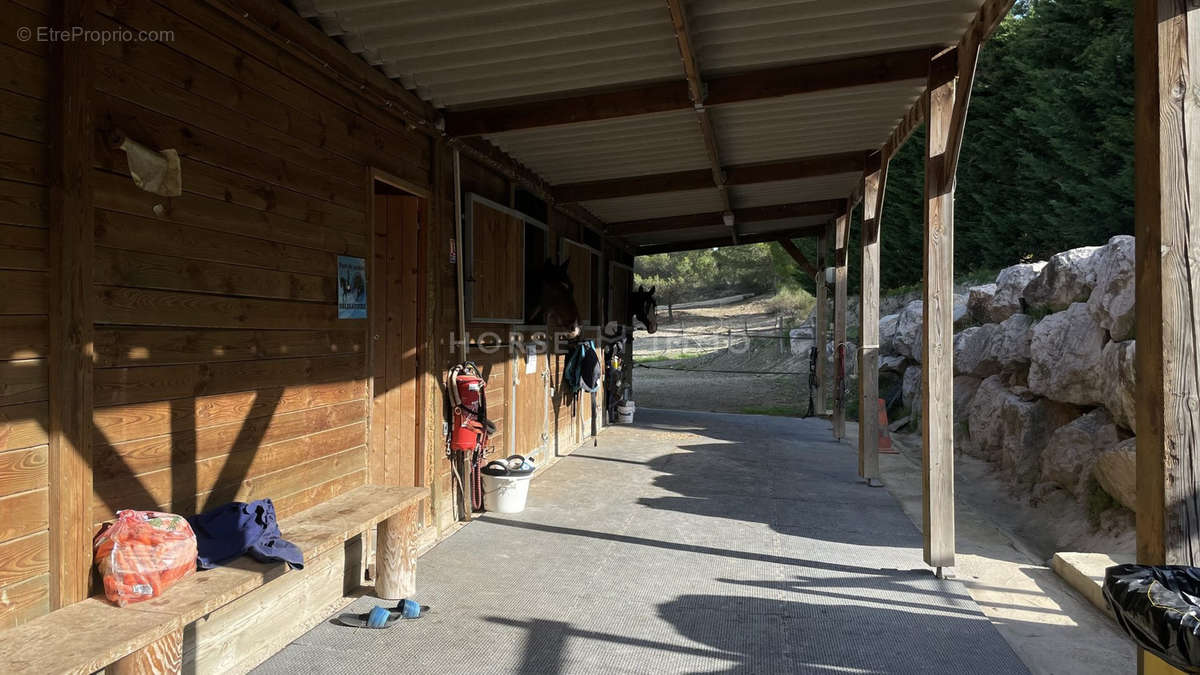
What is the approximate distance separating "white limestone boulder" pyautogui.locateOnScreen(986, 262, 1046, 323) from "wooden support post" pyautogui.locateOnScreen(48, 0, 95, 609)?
9.10 meters

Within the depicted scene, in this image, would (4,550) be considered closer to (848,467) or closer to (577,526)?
(577,526)

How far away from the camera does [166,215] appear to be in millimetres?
2664

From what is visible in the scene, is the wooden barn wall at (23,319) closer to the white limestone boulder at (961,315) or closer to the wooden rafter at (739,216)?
the wooden rafter at (739,216)

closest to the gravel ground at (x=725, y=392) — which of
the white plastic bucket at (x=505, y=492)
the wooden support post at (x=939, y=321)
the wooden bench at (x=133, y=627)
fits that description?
the white plastic bucket at (x=505, y=492)

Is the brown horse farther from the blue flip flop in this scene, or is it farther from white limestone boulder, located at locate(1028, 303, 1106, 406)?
white limestone boulder, located at locate(1028, 303, 1106, 406)

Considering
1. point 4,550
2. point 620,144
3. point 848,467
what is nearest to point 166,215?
point 4,550

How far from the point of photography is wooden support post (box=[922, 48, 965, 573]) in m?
4.22

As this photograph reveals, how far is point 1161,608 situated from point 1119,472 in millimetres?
4392

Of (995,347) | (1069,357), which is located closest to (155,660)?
(1069,357)

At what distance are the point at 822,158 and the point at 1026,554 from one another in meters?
3.69

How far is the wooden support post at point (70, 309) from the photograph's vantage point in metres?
2.25

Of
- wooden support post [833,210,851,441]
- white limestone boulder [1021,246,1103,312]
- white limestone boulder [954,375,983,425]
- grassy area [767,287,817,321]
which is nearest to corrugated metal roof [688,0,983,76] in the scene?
white limestone boulder [1021,246,1103,312]

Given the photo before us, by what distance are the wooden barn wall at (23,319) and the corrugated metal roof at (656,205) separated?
5.86m

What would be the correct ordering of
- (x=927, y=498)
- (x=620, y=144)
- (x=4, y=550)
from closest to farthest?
(x=4, y=550), (x=927, y=498), (x=620, y=144)
